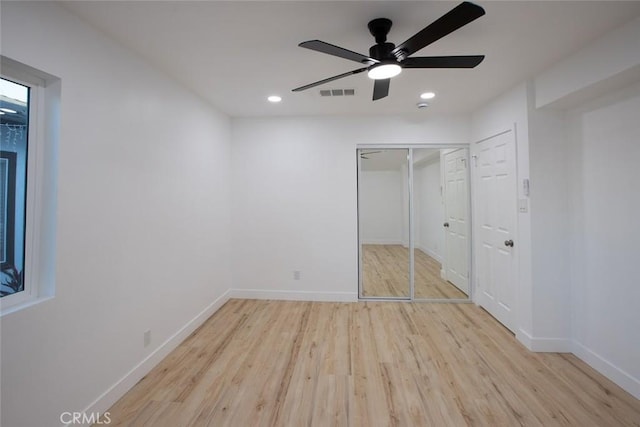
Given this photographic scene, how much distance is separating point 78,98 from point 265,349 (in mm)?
2381

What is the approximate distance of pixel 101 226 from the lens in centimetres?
185

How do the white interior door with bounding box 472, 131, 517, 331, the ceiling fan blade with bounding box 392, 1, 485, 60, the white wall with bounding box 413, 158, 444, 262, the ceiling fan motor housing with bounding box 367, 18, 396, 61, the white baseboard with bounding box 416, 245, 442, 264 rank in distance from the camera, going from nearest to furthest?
the ceiling fan blade with bounding box 392, 1, 485, 60 < the ceiling fan motor housing with bounding box 367, 18, 396, 61 < the white interior door with bounding box 472, 131, 517, 331 < the white wall with bounding box 413, 158, 444, 262 < the white baseboard with bounding box 416, 245, 442, 264

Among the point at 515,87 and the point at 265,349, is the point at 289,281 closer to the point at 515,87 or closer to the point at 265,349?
the point at 265,349

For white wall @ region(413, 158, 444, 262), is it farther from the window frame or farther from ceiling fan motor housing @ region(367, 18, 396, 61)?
the window frame

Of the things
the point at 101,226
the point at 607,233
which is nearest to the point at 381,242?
the point at 607,233

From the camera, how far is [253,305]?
3.72 meters

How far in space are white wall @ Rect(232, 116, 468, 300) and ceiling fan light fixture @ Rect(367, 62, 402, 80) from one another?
194 cm

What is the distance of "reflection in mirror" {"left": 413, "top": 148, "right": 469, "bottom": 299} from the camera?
3.94 metres

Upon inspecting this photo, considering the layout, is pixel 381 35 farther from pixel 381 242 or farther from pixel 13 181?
pixel 381 242

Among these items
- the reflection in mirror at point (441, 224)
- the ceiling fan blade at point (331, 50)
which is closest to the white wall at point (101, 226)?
the ceiling fan blade at point (331, 50)

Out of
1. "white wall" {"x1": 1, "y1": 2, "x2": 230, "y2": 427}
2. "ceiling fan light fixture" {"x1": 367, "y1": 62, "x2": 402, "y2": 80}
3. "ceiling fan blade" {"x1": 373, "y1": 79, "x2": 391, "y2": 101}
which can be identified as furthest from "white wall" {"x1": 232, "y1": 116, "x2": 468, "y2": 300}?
"ceiling fan light fixture" {"x1": 367, "y1": 62, "x2": 402, "y2": 80}

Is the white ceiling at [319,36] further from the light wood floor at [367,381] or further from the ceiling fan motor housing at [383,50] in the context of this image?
the light wood floor at [367,381]

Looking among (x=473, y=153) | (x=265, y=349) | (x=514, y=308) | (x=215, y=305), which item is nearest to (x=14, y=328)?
(x=265, y=349)

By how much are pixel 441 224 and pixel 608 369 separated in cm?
Answer: 270
